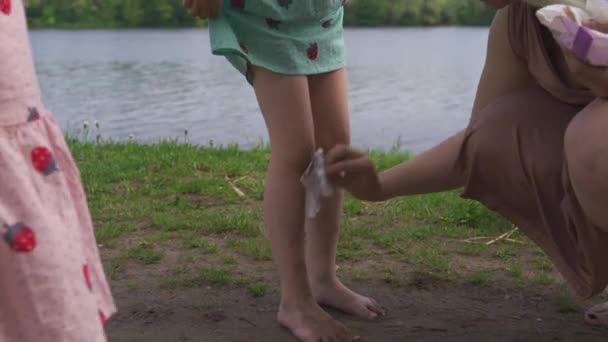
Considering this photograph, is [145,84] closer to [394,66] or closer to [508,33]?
[394,66]

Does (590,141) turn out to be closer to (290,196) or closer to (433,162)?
(433,162)

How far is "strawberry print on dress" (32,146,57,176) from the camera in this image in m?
1.01

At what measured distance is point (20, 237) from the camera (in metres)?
0.97

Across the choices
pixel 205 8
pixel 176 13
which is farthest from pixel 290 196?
pixel 176 13

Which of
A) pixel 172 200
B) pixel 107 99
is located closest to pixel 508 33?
pixel 172 200

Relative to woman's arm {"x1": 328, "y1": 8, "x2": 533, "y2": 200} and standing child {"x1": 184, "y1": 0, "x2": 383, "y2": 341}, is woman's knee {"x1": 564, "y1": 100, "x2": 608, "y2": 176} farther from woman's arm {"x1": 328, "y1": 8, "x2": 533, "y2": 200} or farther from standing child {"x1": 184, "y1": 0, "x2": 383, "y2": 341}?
standing child {"x1": 184, "y1": 0, "x2": 383, "y2": 341}

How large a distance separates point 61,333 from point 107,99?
480 centimetres

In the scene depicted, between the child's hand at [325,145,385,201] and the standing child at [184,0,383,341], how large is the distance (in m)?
0.13

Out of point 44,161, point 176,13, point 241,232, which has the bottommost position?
point 241,232

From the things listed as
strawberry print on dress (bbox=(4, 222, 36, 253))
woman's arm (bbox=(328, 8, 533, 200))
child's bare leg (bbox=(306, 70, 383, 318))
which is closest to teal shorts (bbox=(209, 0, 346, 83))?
child's bare leg (bbox=(306, 70, 383, 318))

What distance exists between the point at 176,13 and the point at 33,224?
5.04 metres

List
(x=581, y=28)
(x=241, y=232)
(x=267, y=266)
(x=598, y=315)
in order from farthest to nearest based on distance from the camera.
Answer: (x=241, y=232)
(x=267, y=266)
(x=598, y=315)
(x=581, y=28)

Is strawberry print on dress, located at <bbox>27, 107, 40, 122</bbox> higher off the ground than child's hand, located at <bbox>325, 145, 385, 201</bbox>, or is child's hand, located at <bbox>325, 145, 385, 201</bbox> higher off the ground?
strawberry print on dress, located at <bbox>27, 107, 40, 122</bbox>

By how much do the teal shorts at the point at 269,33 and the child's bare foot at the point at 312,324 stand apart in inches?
20.0
